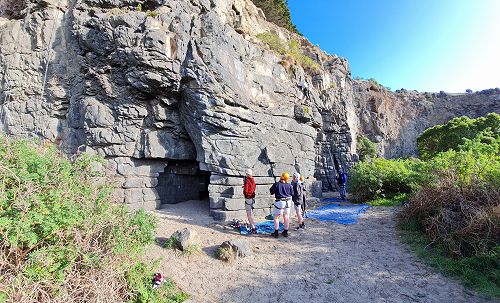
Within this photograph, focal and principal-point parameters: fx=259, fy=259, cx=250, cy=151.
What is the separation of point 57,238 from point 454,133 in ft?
89.1

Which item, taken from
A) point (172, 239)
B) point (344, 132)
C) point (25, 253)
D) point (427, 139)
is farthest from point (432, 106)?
point (25, 253)

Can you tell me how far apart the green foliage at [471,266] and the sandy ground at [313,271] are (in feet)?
0.72

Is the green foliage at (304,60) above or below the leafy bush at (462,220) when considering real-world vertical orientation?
above

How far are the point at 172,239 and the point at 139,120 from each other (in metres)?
6.31

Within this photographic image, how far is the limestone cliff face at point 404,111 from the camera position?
A: 35.2 m

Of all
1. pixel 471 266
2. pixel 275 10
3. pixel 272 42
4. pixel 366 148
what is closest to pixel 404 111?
pixel 366 148

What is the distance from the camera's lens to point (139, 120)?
10.8m

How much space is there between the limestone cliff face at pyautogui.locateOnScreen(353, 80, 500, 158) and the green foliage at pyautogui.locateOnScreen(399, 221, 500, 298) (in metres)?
30.8

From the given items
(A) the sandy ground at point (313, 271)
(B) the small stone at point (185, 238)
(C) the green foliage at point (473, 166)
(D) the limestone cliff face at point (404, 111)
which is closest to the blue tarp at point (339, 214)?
(A) the sandy ground at point (313, 271)

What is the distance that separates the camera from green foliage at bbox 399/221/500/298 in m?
4.66

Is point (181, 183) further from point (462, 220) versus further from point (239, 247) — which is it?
point (462, 220)

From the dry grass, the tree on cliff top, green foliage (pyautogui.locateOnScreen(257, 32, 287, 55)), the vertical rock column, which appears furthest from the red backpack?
the tree on cliff top

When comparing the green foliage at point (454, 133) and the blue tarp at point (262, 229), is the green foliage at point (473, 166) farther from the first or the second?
the green foliage at point (454, 133)

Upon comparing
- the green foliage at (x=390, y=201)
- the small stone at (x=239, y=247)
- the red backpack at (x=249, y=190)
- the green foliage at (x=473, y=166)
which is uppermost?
the green foliage at (x=473, y=166)
